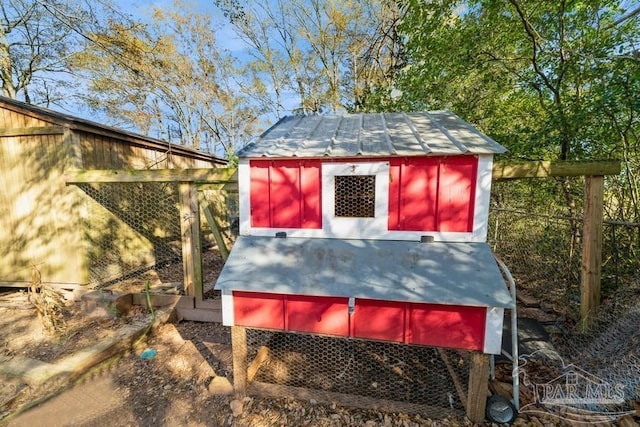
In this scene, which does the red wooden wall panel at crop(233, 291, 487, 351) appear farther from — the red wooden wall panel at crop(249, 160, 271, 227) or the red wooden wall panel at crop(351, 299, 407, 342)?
the red wooden wall panel at crop(249, 160, 271, 227)

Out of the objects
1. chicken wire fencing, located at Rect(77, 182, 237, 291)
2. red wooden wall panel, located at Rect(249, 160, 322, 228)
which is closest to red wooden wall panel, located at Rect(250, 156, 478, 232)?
red wooden wall panel, located at Rect(249, 160, 322, 228)

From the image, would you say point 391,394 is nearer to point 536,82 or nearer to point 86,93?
point 536,82

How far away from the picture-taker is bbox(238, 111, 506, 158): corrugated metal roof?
209 cm

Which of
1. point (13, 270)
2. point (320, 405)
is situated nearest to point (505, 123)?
point (320, 405)

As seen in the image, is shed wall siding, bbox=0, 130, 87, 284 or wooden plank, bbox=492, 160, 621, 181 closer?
wooden plank, bbox=492, 160, 621, 181

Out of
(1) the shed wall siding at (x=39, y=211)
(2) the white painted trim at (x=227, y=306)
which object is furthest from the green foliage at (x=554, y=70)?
(1) the shed wall siding at (x=39, y=211)

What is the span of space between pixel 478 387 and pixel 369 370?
1.02 m

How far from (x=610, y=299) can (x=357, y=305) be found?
2823mm

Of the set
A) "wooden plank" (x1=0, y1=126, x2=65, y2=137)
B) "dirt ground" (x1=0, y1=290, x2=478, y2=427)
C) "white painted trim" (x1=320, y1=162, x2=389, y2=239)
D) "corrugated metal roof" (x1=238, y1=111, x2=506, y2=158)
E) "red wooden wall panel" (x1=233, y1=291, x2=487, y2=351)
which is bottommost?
"dirt ground" (x1=0, y1=290, x2=478, y2=427)

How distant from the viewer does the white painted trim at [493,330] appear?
6.06 ft

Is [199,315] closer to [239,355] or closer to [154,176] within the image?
[239,355]

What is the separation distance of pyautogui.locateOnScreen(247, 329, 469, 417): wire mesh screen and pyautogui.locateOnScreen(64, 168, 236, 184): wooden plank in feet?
6.40

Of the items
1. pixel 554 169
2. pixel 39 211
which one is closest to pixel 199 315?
pixel 39 211

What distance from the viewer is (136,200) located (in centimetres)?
524
